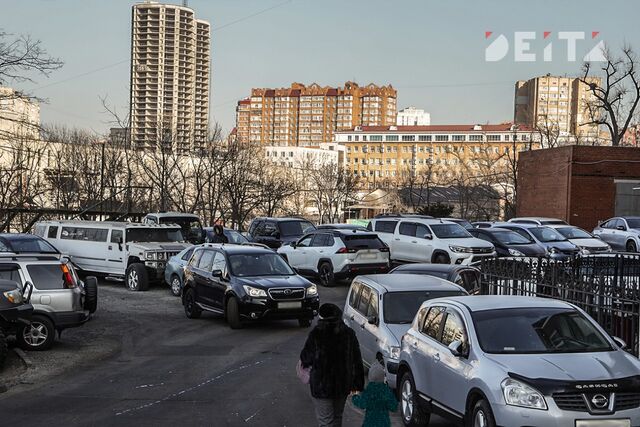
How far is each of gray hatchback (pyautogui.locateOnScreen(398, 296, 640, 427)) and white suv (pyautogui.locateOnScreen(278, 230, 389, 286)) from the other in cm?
1450

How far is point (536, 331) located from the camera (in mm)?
7977

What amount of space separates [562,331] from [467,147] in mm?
156599

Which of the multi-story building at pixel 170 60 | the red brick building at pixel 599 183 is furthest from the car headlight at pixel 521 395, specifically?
the multi-story building at pixel 170 60

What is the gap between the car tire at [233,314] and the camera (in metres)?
16.6

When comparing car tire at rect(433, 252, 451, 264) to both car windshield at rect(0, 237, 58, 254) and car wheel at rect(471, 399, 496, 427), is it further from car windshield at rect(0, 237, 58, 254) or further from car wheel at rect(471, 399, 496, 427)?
car wheel at rect(471, 399, 496, 427)

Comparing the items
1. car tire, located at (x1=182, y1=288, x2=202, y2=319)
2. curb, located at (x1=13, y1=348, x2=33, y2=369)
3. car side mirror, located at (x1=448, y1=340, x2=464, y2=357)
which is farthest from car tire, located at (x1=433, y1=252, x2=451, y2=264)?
car side mirror, located at (x1=448, y1=340, x2=464, y2=357)

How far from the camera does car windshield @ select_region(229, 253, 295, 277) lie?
17422mm

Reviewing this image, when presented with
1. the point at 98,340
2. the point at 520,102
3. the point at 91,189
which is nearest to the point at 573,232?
the point at 98,340

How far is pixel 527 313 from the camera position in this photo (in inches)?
324

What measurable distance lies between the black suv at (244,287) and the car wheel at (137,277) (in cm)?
504

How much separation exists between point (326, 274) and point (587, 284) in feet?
44.8

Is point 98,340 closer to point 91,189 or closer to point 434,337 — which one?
point 434,337

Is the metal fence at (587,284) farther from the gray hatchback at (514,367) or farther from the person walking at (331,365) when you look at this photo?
Answer: the person walking at (331,365)

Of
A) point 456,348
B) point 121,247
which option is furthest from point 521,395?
point 121,247
